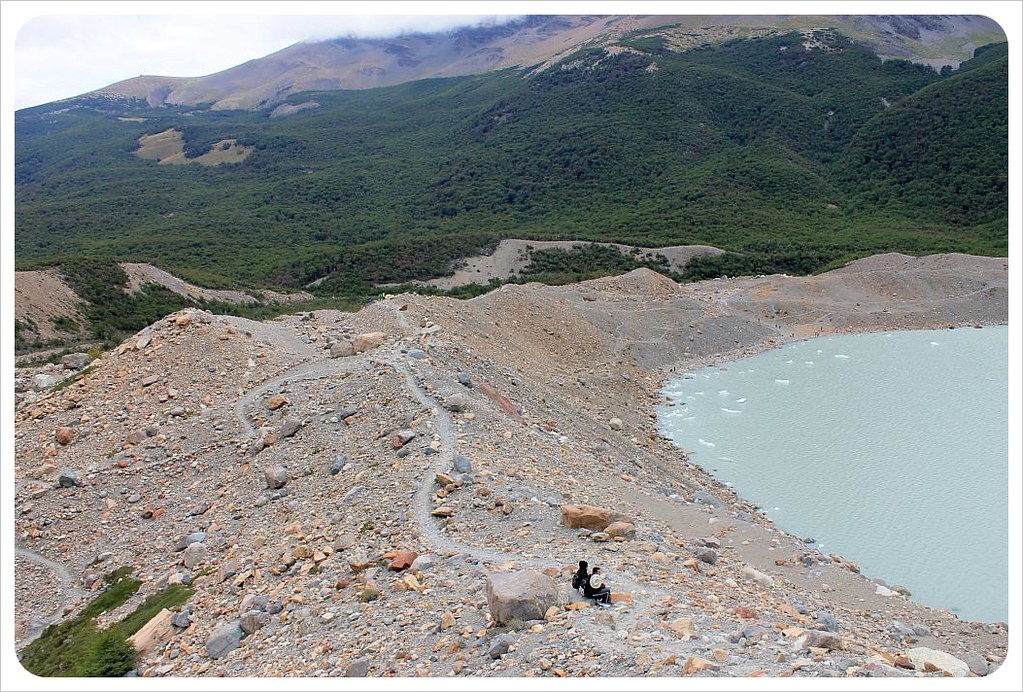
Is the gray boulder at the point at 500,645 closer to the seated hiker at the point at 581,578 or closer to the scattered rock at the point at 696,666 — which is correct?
the seated hiker at the point at 581,578

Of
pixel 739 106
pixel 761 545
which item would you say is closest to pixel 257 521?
pixel 761 545

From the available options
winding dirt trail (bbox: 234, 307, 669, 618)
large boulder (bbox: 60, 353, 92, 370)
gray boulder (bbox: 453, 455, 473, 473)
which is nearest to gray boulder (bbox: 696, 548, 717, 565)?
winding dirt trail (bbox: 234, 307, 669, 618)

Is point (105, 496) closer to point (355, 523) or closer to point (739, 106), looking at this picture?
point (355, 523)

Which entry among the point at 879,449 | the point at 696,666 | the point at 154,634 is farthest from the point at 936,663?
the point at 879,449

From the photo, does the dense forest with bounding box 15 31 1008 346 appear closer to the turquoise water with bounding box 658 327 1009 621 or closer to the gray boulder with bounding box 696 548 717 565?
the turquoise water with bounding box 658 327 1009 621

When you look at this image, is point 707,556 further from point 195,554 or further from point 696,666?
point 195,554
